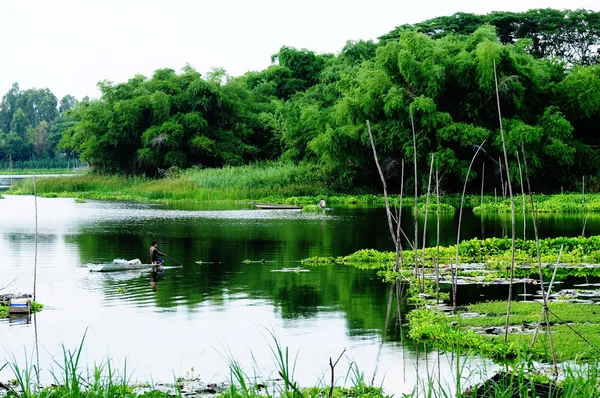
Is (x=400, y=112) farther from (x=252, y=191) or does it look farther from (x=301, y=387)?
(x=301, y=387)

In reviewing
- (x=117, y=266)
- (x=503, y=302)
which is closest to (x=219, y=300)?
(x=117, y=266)

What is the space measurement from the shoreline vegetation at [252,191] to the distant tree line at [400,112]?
1.32m

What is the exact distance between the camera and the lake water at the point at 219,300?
375 inches

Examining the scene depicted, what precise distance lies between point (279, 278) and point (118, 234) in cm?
959

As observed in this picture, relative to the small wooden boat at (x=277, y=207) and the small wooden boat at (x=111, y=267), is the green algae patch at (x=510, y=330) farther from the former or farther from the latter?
the small wooden boat at (x=277, y=207)

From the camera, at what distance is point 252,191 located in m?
38.6

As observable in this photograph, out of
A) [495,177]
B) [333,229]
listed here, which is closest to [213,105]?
[495,177]

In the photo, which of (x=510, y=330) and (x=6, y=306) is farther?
(x=6, y=306)

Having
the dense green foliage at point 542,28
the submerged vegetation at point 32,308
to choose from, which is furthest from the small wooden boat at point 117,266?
the dense green foliage at point 542,28

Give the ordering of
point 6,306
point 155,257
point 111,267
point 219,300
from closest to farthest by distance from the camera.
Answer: point 6,306
point 219,300
point 111,267
point 155,257

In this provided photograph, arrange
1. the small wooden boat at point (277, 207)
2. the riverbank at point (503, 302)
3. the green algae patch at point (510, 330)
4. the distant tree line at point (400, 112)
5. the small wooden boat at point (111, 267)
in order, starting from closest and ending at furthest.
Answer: the green algae patch at point (510, 330)
the riverbank at point (503, 302)
the small wooden boat at point (111, 267)
the small wooden boat at point (277, 207)
the distant tree line at point (400, 112)

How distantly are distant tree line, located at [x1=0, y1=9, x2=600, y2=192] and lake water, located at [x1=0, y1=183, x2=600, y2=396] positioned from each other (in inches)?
347

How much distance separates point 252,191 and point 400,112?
7897mm

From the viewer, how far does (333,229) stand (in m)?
24.8
